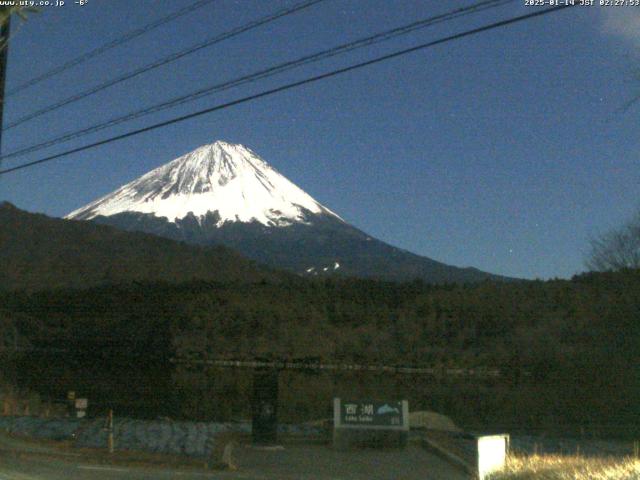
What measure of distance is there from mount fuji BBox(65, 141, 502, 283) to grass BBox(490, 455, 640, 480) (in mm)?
138593

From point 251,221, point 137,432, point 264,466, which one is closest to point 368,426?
point 264,466

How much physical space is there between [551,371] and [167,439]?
174 feet

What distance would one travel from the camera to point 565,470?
10250 millimetres

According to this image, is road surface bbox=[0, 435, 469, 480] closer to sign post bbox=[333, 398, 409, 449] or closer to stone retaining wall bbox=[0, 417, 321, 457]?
sign post bbox=[333, 398, 409, 449]

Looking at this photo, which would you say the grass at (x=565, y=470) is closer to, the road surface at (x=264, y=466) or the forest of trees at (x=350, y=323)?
the road surface at (x=264, y=466)

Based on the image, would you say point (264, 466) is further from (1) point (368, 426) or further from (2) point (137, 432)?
(2) point (137, 432)

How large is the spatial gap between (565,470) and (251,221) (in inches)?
7076

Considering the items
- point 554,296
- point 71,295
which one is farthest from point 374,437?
point 71,295

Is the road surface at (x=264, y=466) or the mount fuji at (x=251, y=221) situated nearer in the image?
the road surface at (x=264, y=466)

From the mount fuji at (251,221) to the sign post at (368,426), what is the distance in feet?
435

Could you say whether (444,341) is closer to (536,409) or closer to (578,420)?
(536,409)

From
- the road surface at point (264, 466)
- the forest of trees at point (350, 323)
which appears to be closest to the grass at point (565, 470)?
the road surface at point (264, 466)

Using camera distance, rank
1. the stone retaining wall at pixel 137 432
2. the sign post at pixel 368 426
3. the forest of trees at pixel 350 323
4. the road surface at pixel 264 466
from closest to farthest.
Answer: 1. the road surface at pixel 264 466
2. the sign post at pixel 368 426
3. the stone retaining wall at pixel 137 432
4. the forest of trees at pixel 350 323

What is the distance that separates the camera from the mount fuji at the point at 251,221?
161 metres
